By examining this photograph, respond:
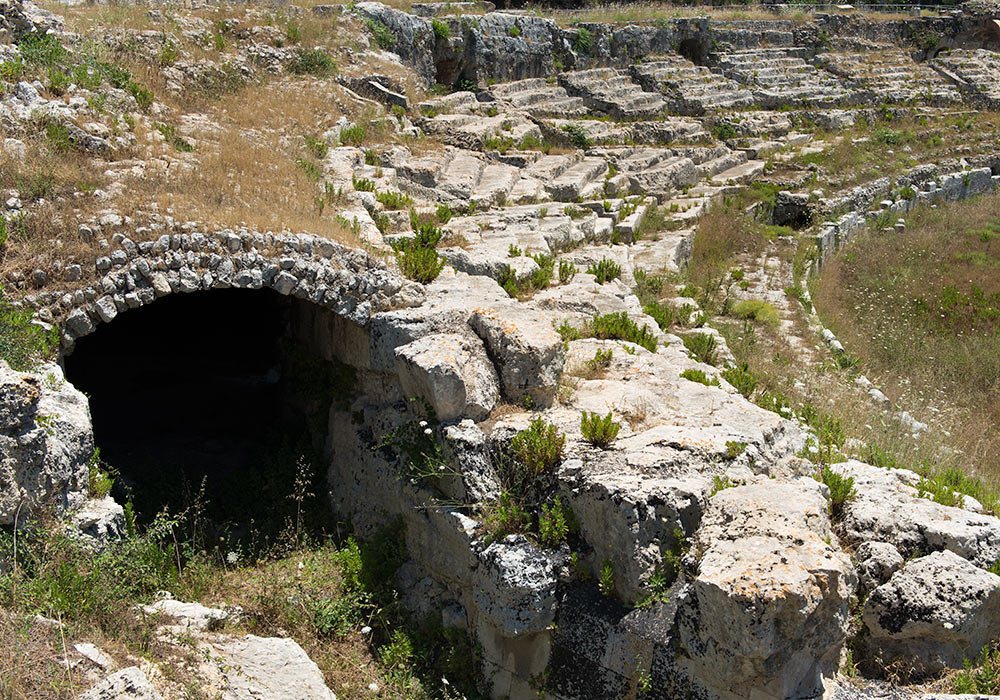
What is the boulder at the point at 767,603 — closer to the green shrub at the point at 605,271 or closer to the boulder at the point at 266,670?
the boulder at the point at 266,670

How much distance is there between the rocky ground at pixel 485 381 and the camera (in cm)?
528

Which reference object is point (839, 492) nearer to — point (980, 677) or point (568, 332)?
point (980, 677)

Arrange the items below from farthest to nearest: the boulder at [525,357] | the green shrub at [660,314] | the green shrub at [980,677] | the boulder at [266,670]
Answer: the green shrub at [660,314] → the boulder at [525,357] → the boulder at [266,670] → the green shrub at [980,677]

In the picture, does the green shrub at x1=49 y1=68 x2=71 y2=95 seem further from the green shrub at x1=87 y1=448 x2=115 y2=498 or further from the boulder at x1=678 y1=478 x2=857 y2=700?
the boulder at x1=678 y1=478 x2=857 y2=700

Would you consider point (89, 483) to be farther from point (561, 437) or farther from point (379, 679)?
point (561, 437)

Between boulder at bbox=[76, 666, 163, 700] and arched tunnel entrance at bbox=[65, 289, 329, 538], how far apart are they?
2408 mm

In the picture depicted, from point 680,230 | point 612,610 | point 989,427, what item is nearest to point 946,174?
point 680,230

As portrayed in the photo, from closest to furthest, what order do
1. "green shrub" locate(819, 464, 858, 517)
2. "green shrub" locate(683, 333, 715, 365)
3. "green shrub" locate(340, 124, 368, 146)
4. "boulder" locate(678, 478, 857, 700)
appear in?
→ "boulder" locate(678, 478, 857, 700) → "green shrub" locate(819, 464, 858, 517) → "green shrub" locate(683, 333, 715, 365) → "green shrub" locate(340, 124, 368, 146)

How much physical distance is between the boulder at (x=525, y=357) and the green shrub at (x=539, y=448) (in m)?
0.57

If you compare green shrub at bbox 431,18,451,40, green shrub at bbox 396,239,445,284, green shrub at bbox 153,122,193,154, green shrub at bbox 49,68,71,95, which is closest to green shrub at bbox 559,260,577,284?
green shrub at bbox 396,239,445,284

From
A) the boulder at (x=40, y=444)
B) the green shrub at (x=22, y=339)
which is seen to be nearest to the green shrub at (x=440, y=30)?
the green shrub at (x=22, y=339)

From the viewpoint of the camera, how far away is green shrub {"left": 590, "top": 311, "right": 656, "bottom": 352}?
8.37m

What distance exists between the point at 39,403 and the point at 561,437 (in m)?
3.90

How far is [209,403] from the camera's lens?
10539 millimetres
